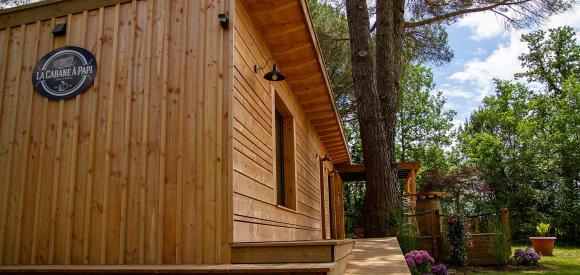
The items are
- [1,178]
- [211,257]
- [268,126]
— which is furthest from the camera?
[268,126]

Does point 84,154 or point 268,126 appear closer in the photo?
point 84,154

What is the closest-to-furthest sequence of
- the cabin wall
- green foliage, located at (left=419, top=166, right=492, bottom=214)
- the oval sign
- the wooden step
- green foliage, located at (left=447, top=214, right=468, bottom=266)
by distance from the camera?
the wooden step
the cabin wall
the oval sign
green foliage, located at (left=447, top=214, right=468, bottom=266)
green foliage, located at (left=419, top=166, right=492, bottom=214)

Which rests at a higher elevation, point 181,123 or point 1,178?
point 181,123

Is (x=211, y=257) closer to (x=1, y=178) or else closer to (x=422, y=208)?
(x=1, y=178)

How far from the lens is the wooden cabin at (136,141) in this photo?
343 centimetres

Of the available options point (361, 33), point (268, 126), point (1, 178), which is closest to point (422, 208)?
point (361, 33)

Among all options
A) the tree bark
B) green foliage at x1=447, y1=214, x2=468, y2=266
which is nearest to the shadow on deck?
green foliage at x1=447, y1=214, x2=468, y2=266

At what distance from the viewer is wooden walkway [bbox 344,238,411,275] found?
3559 millimetres

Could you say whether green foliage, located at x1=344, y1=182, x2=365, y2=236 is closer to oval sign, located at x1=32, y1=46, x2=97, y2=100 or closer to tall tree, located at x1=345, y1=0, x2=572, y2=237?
tall tree, located at x1=345, y1=0, x2=572, y2=237

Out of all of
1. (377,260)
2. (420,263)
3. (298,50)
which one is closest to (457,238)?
(420,263)

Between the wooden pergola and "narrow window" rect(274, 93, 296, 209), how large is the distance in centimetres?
579

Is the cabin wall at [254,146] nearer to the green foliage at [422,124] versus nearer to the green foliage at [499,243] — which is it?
the green foliage at [499,243]

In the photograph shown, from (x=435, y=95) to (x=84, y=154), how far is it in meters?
25.7

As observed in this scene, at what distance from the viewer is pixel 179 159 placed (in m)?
3.54
